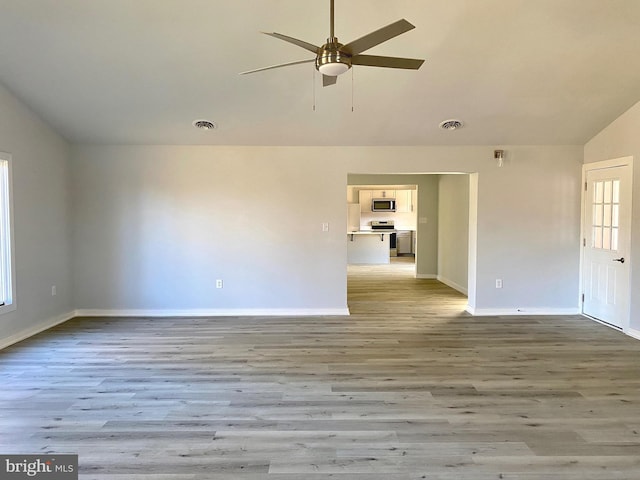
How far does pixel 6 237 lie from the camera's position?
4.33 meters

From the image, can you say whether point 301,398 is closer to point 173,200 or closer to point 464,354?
point 464,354

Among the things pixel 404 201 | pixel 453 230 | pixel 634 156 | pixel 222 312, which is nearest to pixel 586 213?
pixel 634 156

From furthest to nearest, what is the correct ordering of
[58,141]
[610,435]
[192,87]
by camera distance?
[58,141], [192,87], [610,435]

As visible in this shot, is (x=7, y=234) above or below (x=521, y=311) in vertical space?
above

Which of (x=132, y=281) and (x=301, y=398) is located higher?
(x=132, y=281)

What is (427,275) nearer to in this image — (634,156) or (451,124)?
(451,124)

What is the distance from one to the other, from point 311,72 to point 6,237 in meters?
3.68

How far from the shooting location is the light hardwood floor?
7.35ft

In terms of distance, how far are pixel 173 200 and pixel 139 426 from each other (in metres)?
3.42

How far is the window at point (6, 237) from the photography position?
14.1 ft

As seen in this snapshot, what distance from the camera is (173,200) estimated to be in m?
5.45

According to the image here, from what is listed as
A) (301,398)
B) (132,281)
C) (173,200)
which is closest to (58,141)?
(173,200)

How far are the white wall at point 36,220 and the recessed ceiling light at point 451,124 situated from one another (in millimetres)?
4812

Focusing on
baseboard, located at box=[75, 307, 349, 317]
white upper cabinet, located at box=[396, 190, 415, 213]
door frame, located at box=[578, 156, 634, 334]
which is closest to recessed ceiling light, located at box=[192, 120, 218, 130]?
baseboard, located at box=[75, 307, 349, 317]
